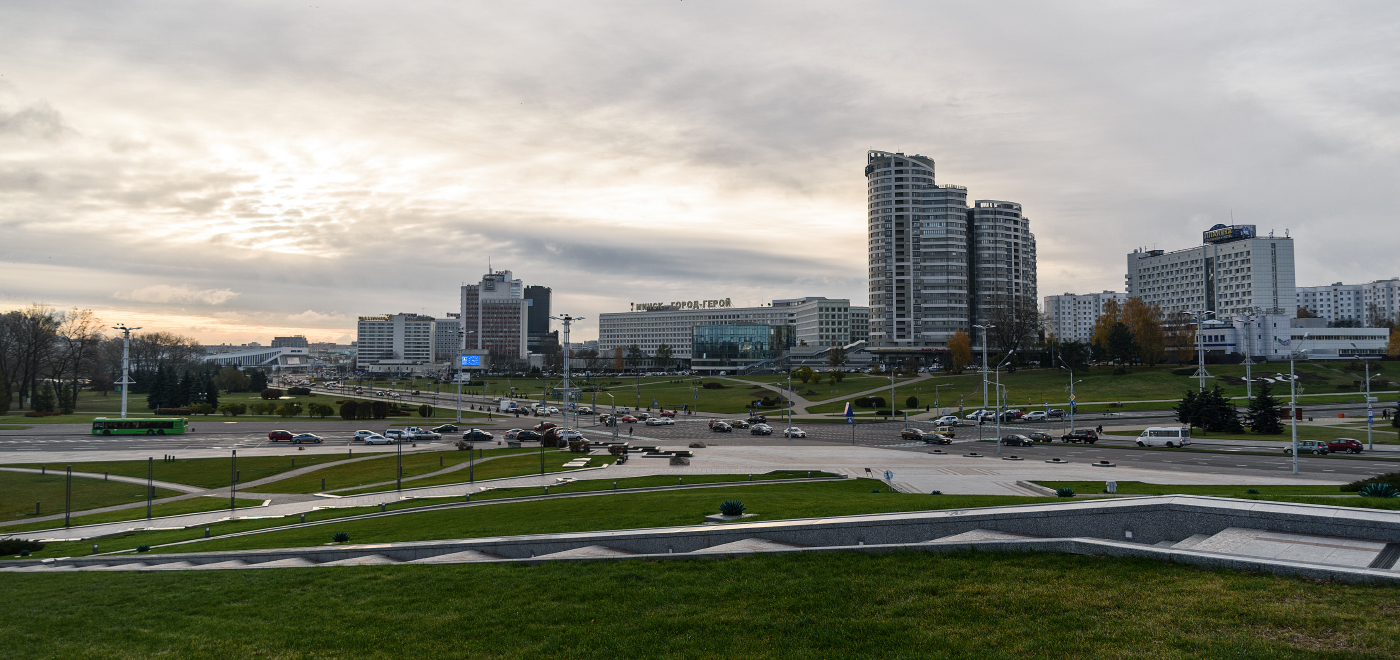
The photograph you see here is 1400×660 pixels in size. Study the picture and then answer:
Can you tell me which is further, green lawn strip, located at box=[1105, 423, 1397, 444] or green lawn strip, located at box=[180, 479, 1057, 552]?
green lawn strip, located at box=[1105, 423, 1397, 444]

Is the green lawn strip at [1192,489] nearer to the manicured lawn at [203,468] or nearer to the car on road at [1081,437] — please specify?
the car on road at [1081,437]

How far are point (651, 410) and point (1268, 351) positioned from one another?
390 ft

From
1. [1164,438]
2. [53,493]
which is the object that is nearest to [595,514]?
[53,493]

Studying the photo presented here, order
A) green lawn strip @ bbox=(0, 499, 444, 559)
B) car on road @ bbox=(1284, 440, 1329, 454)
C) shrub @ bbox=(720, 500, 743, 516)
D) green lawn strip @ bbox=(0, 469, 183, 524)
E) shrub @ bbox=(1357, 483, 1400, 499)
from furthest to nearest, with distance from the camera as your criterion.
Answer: car on road @ bbox=(1284, 440, 1329, 454), green lawn strip @ bbox=(0, 469, 183, 524), green lawn strip @ bbox=(0, 499, 444, 559), shrub @ bbox=(720, 500, 743, 516), shrub @ bbox=(1357, 483, 1400, 499)

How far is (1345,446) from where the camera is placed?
50031 mm

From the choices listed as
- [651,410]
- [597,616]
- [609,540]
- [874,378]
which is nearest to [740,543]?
→ [609,540]

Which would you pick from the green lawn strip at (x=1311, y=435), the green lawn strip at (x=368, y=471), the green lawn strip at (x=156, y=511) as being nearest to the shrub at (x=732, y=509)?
the green lawn strip at (x=368, y=471)

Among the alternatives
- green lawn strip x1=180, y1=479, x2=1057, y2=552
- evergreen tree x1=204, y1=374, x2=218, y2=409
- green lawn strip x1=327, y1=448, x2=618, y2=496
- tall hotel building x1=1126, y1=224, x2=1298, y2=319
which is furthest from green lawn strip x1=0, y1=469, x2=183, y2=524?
tall hotel building x1=1126, y1=224, x2=1298, y2=319

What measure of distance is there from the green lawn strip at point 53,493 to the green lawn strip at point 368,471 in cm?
709

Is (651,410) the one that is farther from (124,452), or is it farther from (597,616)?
(597,616)

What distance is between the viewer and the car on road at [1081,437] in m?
60.5

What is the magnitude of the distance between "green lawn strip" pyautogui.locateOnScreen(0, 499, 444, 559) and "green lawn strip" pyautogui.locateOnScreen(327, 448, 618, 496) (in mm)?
7222

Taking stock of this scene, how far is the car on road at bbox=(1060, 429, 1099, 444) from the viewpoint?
199 ft

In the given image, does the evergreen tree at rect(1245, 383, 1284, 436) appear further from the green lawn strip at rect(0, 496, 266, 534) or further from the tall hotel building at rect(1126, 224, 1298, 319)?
the tall hotel building at rect(1126, 224, 1298, 319)
